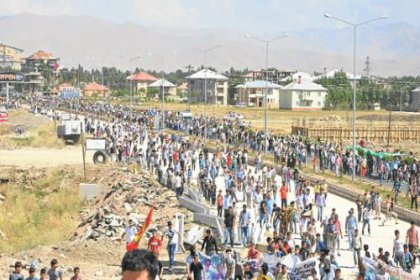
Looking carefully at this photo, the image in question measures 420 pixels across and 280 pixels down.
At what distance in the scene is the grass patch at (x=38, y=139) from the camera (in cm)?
5822

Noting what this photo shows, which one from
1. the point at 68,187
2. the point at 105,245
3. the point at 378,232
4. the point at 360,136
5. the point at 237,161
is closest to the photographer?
the point at 105,245

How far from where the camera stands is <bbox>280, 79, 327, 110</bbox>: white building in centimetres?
12119

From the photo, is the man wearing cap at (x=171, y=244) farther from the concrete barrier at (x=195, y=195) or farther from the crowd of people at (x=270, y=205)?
the concrete barrier at (x=195, y=195)

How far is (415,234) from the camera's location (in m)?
18.7

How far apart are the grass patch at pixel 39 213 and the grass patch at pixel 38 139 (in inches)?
624

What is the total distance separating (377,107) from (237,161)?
96323 mm

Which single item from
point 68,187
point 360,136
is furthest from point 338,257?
point 360,136

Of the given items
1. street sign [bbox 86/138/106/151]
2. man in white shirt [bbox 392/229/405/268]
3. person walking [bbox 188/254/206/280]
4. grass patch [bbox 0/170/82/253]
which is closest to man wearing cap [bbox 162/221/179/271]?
person walking [bbox 188/254/206/280]

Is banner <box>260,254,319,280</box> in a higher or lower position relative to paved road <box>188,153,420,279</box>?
higher

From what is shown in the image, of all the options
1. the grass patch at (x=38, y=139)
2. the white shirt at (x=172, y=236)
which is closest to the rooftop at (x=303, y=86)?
the grass patch at (x=38, y=139)

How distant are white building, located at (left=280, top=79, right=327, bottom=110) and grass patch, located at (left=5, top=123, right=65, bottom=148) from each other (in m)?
58.9

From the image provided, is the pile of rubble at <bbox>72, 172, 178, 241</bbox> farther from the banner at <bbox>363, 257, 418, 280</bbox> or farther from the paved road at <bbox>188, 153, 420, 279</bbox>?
the banner at <bbox>363, 257, 418, 280</bbox>

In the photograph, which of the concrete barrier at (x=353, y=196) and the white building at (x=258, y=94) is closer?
the concrete barrier at (x=353, y=196)

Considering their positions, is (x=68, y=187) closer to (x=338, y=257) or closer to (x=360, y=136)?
(x=338, y=257)
